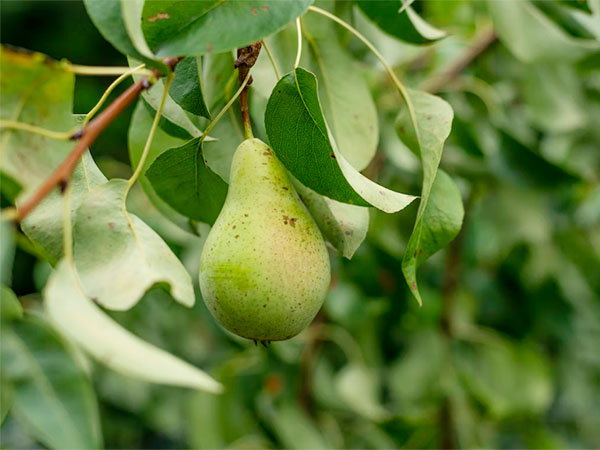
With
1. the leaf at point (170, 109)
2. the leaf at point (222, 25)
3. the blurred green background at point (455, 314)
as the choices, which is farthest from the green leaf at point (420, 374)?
the leaf at point (222, 25)

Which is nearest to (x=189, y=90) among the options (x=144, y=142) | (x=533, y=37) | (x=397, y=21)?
(x=144, y=142)

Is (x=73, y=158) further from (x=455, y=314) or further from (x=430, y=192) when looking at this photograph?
(x=455, y=314)

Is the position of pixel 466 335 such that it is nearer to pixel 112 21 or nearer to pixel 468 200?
pixel 468 200

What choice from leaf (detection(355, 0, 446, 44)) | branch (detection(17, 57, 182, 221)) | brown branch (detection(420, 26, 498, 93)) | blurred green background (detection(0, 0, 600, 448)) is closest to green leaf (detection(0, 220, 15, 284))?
branch (detection(17, 57, 182, 221))

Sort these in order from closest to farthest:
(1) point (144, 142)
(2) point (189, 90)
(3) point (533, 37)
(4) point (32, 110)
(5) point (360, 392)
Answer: (4) point (32, 110), (2) point (189, 90), (1) point (144, 142), (3) point (533, 37), (5) point (360, 392)

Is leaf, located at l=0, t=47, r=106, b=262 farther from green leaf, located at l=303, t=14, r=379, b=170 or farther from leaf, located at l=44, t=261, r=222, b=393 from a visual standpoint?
green leaf, located at l=303, t=14, r=379, b=170

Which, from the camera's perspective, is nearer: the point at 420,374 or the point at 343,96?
the point at 343,96

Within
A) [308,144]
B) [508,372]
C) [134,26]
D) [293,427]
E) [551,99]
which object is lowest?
[508,372]
